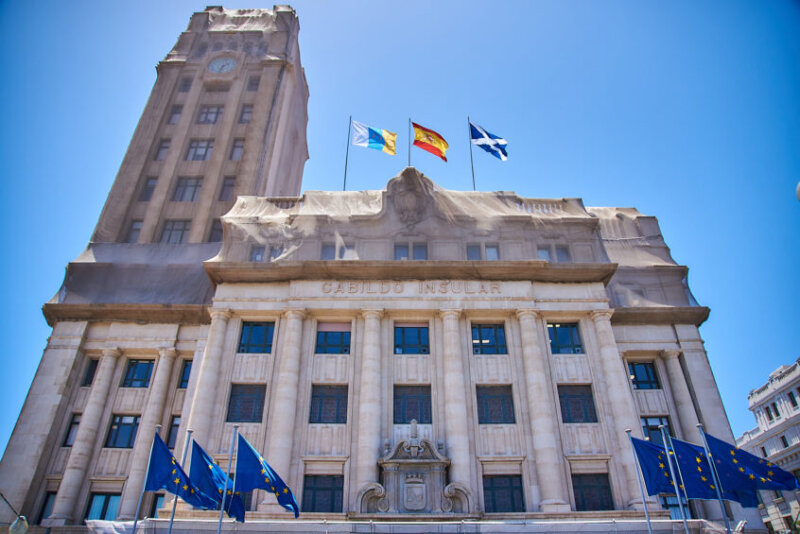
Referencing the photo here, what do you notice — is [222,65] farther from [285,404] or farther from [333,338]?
[285,404]

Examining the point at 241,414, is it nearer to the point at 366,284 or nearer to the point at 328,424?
the point at 328,424

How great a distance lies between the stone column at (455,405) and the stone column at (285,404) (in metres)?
8.14

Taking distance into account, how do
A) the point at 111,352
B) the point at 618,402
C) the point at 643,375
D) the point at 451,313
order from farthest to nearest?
the point at 643,375
the point at 111,352
the point at 451,313
the point at 618,402

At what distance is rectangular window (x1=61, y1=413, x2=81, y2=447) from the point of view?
3195 cm

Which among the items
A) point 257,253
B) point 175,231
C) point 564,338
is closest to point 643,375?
point 564,338

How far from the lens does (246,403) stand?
97.7 ft

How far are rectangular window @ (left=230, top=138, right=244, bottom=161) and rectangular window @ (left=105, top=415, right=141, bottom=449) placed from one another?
76.7 ft

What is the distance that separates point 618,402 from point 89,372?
105ft

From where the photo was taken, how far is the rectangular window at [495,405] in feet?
96.6

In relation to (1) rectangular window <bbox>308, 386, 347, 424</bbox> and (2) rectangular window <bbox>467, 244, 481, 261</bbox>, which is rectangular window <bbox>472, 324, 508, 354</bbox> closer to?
(2) rectangular window <bbox>467, 244, 481, 261</bbox>

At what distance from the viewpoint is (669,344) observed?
34000 millimetres

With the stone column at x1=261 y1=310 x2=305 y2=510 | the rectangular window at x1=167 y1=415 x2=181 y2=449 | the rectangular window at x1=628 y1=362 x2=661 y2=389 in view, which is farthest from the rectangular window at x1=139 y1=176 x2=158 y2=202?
the rectangular window at x1=628 y1=362 x2=661 y2=389

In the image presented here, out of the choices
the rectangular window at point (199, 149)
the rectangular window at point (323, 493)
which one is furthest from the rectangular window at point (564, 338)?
the rectangular window at point (199, 149)

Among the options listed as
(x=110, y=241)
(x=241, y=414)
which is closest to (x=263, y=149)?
(x=110, y=241)
